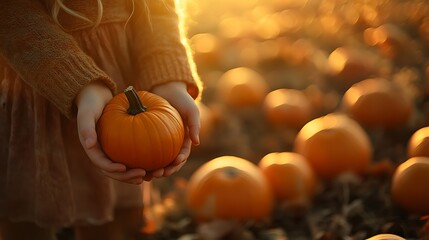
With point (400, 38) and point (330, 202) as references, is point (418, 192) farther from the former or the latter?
point (400, 38)

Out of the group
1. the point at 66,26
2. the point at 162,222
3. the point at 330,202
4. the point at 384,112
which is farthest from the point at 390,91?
the point at 66,26

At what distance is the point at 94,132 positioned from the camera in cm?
165

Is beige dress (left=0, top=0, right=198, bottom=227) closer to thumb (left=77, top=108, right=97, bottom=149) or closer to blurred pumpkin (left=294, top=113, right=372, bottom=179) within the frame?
thumb (left=77, top=108, right=97, bottom=149)

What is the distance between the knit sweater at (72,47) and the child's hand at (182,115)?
0.04 m

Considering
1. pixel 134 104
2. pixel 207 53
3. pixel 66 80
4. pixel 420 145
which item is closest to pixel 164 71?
pixel 134 104

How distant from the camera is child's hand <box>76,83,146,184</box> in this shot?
5.38ft

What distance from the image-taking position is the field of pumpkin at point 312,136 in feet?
8.83

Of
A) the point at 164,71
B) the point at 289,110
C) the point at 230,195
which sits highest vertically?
the point at 289,110

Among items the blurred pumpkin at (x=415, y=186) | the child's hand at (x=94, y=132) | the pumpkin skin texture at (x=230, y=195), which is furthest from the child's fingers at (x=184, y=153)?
the blurred pumpkin at (x=415, y=186)

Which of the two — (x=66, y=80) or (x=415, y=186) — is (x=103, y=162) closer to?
(x=66, y=80)

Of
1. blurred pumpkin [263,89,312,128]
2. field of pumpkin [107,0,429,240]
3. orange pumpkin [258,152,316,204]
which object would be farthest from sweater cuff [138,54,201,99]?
blurred pumpkin [263,89,312,128]

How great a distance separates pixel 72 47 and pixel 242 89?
8.38 ft

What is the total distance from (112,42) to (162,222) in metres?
1.20

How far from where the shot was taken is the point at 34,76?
5.66 ft
